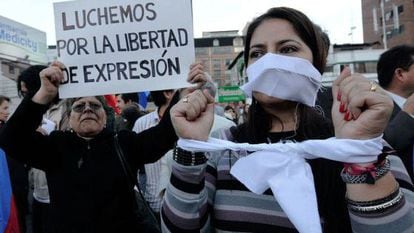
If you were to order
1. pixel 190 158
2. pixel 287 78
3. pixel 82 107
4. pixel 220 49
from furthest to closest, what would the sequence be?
pixel 220 49 → pixel 82 107 → pixel 287 78 → pixel 190 158

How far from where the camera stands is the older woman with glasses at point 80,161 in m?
2.65

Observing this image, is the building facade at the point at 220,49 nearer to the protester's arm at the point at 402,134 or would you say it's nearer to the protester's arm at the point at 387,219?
the protester's arm at the point at 402,134

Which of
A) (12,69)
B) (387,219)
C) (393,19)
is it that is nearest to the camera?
(387,219)

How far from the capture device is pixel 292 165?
4.93 feet

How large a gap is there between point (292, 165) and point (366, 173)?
238mm

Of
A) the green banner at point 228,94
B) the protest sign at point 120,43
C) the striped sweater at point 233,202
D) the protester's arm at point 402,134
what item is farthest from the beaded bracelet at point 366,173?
the green banner at point 228,94

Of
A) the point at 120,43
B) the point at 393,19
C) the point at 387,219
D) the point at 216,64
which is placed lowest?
the point at 387,219

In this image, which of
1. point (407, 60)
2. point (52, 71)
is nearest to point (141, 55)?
point (52, 71)

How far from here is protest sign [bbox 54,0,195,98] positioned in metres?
2.50

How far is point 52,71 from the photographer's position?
254cm

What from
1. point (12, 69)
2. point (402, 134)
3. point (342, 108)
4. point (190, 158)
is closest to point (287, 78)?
point (342, 108)

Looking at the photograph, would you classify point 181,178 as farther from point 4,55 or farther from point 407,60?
point 4,55

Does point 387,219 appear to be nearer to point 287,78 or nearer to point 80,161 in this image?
point 287,78

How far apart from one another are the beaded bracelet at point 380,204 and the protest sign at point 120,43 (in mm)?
1338
